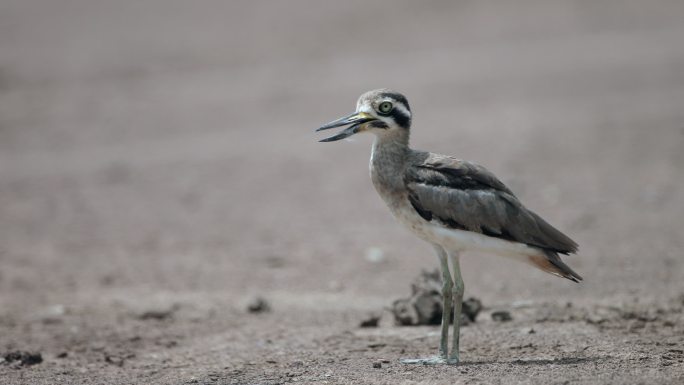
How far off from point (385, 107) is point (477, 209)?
0.98m

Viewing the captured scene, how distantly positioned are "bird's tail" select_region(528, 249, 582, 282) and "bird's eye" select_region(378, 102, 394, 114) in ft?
4.59

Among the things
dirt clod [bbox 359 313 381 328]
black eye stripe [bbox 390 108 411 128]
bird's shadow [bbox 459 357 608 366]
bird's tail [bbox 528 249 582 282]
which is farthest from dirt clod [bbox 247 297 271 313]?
bird's tail [bbox 528 249 582 282]

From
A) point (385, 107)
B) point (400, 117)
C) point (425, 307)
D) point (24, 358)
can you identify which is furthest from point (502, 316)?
point (24, 358)

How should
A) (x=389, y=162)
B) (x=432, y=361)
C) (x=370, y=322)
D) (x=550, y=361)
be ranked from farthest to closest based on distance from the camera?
1. (x=370, y=322)
2. (x=389, y=162)
3. (x=432, y=361)
4. (x=550, y=361)

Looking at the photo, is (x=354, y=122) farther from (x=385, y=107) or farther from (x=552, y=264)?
(x=552, y=264)

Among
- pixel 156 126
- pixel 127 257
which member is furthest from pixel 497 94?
pixel 127 257

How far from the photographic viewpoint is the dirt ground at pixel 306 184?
7.46 meters

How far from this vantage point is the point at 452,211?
6.78m

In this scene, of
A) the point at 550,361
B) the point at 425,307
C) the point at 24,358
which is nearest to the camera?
the point at 550,361

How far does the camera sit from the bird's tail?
671 cm

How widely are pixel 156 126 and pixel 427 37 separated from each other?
21.7 ft

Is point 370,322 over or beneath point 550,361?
over

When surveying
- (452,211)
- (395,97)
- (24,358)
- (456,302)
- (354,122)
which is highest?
(395,97)

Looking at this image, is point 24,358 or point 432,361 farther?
point 24,358
